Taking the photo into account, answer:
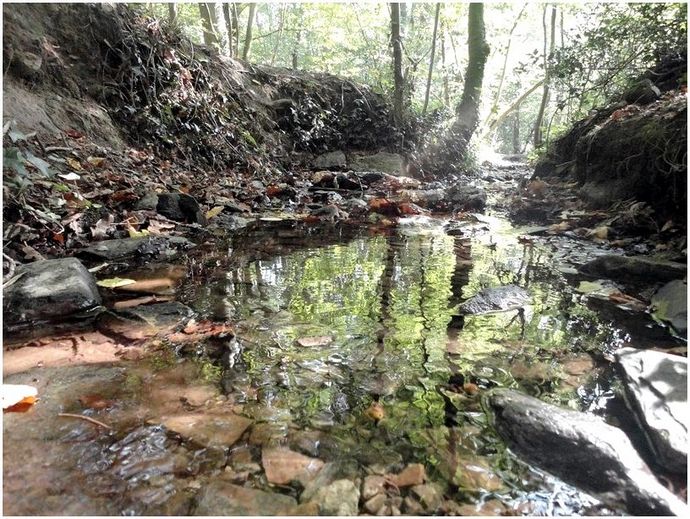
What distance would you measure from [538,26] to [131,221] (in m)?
33.0

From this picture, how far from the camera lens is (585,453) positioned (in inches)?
55.9

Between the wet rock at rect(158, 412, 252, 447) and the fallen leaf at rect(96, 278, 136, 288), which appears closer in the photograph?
the wet rock at rect(158, 412, 252, 447)

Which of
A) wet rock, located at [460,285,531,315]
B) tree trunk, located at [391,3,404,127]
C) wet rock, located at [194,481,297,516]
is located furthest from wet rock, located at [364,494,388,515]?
tree trunk, located at [391,3,404,127]

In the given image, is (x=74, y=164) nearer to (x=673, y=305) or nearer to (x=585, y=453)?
(x=585, y=453)

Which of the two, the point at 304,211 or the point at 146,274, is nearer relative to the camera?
the point at 146,274

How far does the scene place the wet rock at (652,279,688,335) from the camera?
96.0 inches

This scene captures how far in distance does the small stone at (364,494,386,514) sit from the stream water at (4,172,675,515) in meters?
0.10

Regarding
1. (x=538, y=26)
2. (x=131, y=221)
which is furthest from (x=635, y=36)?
(x=538, y=26)

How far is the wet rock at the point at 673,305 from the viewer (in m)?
2.44

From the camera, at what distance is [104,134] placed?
234 inches

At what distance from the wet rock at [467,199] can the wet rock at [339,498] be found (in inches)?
267

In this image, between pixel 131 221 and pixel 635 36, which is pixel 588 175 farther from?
pixel 131 221

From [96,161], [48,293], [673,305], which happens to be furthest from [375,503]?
[96,161]

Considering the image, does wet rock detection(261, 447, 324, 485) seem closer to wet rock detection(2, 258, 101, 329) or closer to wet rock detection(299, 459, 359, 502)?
wet rock detection(299, 459, 359, 502)
